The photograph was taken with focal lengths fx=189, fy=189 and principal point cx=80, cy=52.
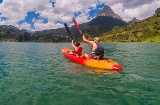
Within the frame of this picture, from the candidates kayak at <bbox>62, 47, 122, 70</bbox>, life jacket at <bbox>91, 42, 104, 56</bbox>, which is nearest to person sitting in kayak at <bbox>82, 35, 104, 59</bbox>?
life jacket at <bbox>91, 42, 104, 56</bbox>

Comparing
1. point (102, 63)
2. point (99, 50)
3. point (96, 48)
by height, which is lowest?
point (102, 63)

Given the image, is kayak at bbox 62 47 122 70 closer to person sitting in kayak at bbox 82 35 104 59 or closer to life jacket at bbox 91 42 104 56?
person sitting in kayak at bbox 82 35 104 59

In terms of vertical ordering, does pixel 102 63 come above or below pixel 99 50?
below

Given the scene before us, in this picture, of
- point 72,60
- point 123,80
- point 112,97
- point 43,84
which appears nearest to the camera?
point 112,97

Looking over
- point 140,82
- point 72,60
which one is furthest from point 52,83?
point 72,60

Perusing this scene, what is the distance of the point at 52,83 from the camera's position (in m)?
14.8

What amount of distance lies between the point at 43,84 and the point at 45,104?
4127 millimetres

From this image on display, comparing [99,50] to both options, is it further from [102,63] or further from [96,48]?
[102,63]

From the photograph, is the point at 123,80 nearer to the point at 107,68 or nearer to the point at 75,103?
the point at 107,68

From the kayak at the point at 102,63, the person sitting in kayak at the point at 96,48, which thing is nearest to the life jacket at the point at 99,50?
the person sitting in kayak at the point at 96,48

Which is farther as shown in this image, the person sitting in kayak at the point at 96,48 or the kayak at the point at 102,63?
the person sitting in kayak at the point at 96,48

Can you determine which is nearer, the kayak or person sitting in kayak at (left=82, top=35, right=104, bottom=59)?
the kayak

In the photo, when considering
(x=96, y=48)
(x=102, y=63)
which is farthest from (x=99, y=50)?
(x=102, y=63)

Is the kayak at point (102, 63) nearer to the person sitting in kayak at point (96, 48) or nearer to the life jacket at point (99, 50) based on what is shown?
the person sitting in kayak at point (96, 48)
